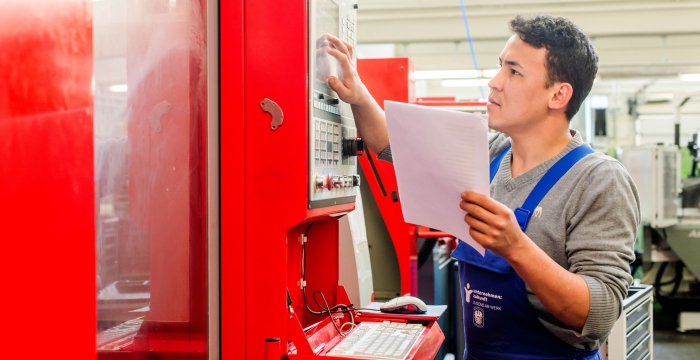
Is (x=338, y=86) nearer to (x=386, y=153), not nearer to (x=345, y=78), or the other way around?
(x=345, y=78)

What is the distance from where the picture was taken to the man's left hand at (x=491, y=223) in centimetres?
118

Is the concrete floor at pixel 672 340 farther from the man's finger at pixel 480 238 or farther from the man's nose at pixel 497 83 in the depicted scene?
the man's finger at pixel 480 238

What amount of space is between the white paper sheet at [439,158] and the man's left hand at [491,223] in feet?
0.07

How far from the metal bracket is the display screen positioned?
14 cm

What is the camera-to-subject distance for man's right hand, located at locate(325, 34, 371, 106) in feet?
5.32

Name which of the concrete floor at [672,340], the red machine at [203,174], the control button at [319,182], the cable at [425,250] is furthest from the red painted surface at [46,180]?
the concrete floor at [672,340]

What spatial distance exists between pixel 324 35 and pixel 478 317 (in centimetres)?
78

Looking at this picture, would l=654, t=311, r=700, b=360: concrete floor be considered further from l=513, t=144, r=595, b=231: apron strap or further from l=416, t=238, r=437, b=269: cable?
l=513, t=144, r=595, b=231: apron strap

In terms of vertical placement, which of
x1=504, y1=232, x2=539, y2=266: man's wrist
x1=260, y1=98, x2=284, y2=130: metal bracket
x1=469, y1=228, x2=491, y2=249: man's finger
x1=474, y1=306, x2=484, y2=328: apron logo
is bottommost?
x1=474, y1=306, x2=484, y2=328: apron logo

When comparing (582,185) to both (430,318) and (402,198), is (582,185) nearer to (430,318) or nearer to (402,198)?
(402,198)

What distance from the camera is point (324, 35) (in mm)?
1583

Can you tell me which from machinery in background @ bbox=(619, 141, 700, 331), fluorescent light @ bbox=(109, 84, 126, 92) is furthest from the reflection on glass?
machinery in background @ bbox=(619, 141, 700, 331)

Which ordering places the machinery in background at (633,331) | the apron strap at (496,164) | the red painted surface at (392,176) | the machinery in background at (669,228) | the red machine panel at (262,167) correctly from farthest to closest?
the machinery in background at (669,228) → the red painted surface at (392,176) → the machinery in background at (633,331) → the apron strap at (496,164) → the red machine panel at (262,167)

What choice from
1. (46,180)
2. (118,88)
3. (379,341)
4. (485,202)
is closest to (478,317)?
(379,341)
